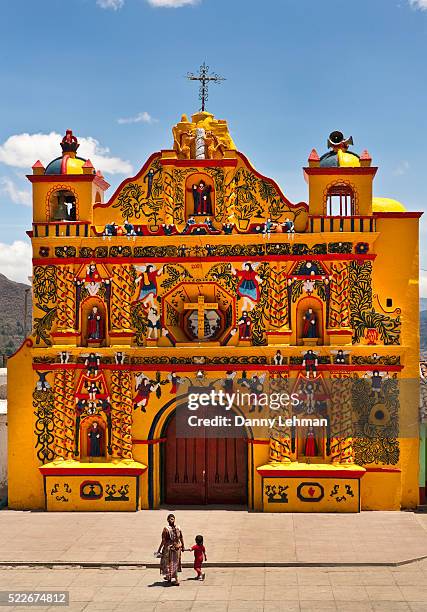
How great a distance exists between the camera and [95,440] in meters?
28.0

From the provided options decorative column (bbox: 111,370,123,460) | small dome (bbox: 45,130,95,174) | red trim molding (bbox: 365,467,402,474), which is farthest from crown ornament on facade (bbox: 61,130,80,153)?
red trim molding (bbox: 365,467,402,474)

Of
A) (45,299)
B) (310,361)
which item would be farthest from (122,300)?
(310,361)

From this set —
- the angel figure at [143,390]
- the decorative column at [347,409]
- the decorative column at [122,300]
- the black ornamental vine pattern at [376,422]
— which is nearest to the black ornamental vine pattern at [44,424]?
the angel figure at [143,390]

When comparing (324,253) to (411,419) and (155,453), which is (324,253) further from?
(155,453)

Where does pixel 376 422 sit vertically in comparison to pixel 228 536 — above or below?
above

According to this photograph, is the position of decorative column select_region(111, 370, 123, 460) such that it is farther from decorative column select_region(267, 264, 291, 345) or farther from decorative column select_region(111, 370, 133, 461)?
decorative column select_region(267, 264, 291, 345)

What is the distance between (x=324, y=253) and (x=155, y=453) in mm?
8373

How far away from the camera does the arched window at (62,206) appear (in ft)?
93.6

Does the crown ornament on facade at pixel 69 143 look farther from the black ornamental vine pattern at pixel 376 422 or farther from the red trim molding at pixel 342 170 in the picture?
the black ornamental vine pattern at pixel 376 422

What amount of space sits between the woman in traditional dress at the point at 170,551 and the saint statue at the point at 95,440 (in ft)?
26.2

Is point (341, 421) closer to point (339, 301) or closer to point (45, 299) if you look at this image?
point (339, 301)

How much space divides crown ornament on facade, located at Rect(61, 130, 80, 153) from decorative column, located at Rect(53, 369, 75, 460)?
7439mm

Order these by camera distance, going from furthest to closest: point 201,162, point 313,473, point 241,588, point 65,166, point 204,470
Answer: point 65,166, point 204,470, point 201,162, point 313,473, point 241,588

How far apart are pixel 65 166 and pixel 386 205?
10.7 m
